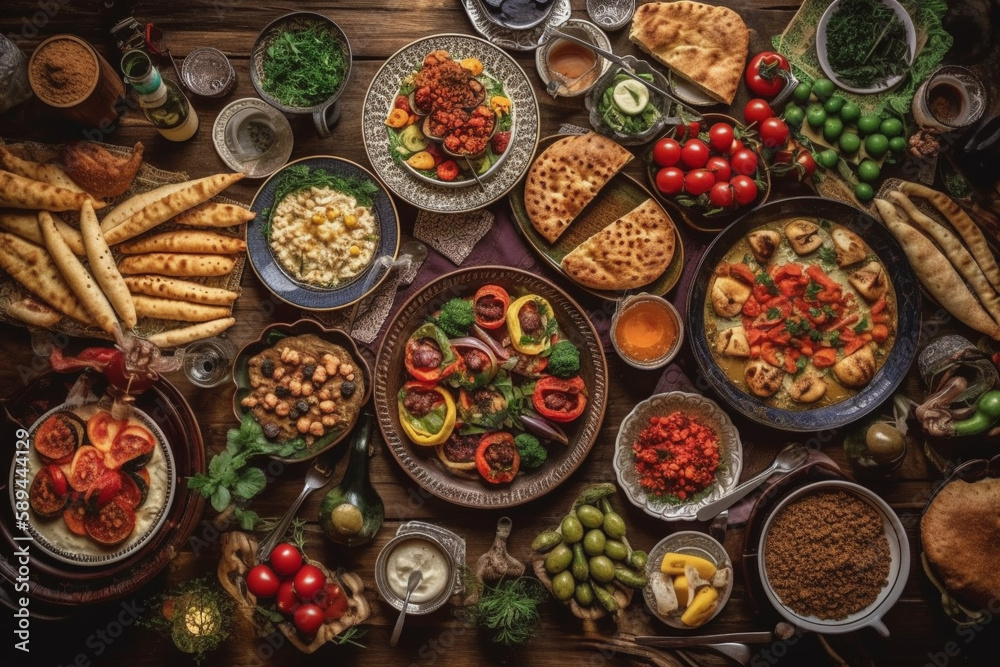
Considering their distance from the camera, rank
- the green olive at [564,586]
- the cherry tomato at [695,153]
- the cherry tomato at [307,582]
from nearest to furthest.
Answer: the cherry tomato at [307,582], the green olive at [564,586], the cherry tomato at [695,153]

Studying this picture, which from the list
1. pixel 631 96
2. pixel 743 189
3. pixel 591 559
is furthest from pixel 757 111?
pixel 591 559

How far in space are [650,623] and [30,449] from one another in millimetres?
5104

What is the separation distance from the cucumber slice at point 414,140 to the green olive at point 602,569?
3700 millimetres

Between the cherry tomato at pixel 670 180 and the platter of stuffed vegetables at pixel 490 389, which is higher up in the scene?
the cherry tomato at pixel 670 180

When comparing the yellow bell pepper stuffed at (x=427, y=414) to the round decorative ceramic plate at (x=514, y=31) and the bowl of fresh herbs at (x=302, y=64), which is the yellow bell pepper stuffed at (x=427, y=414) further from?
the round decorative ceramic plate at (x=514, y=31)

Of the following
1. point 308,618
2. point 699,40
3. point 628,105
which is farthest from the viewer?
point 699,40

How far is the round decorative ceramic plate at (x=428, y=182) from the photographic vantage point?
19.3ft

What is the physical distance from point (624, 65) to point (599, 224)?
52.2 inches

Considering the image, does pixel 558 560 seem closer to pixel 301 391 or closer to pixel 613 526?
pixel 613 526

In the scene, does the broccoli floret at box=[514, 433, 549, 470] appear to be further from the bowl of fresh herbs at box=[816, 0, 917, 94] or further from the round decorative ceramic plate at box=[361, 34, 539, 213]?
the bowl of fresh herbs at box=[816, 0, 917, 94]

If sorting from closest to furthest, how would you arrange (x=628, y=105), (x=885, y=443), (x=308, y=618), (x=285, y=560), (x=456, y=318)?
(x=308, y=618)
(x=285, y=560)
(x=885, y=443)
(x=456, y=318)
(x=628, y=105)

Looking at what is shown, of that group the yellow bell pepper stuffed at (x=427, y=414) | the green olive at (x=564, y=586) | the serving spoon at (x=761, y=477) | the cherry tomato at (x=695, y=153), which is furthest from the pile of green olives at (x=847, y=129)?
the green olive at (x=564, y=586)

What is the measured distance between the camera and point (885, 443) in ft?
18.4

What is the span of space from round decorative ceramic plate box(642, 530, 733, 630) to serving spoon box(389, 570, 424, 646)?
1809 mm
